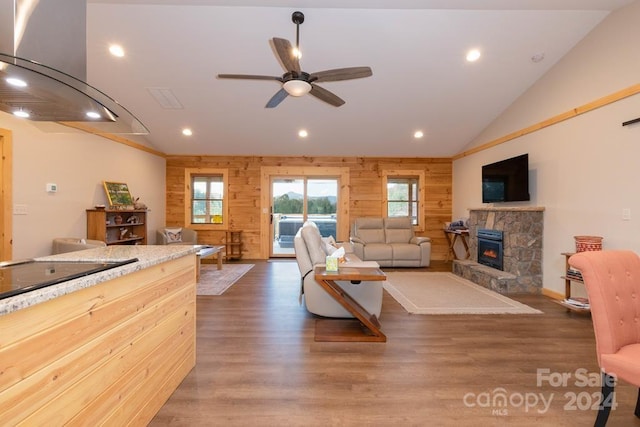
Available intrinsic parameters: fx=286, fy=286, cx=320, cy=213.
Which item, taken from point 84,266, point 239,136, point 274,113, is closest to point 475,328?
point 84,266

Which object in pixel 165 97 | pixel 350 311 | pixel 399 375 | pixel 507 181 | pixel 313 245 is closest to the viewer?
pixel 399 375

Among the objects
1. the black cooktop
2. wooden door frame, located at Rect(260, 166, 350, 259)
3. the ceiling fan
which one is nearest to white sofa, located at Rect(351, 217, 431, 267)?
wooden door frame, located at Rect(260, 166, 350, 259)

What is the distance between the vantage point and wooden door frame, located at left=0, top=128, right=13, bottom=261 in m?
3.48

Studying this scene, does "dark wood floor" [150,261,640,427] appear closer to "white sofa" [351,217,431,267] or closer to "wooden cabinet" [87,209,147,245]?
"white sofa" [351,217,431,267]

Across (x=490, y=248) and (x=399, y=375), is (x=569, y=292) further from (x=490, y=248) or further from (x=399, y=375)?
(x=399, y=375)

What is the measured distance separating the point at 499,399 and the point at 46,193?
5687mm

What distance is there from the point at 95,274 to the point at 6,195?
3.69m

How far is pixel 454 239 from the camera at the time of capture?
259 inches

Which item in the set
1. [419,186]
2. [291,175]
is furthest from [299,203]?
[419,186]

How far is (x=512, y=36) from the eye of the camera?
146 inches

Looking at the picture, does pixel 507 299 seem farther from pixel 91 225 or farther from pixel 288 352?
pixel 91 225

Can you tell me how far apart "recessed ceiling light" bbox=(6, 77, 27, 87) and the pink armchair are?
300cm

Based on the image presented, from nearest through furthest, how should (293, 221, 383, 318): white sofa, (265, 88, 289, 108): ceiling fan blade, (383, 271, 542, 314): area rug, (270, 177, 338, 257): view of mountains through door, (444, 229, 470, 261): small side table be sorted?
(293, 221, 383, 318): white sofa
(265, 88, 289, 108): ceiling fan blade
(383, 271, 542, 314): area rug
(444, 229, 470, 261): small side table
(270, 177, 338, 257): view of mountains through door

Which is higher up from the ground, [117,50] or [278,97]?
[117,50]
